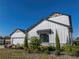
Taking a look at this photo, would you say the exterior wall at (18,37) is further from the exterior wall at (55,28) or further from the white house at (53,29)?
the exterior wall at (55,28)

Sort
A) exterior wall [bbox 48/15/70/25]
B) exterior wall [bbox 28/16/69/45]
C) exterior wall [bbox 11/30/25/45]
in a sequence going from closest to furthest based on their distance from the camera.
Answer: exterior wall [bbox 28/16/69/45], exterior wall [bbox 48/15/70/25], exterior wall [bbox 11/30/25/45]

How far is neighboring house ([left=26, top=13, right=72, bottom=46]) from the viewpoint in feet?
72.9

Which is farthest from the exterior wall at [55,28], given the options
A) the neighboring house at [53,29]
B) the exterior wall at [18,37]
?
the exterior wall at [18,37]

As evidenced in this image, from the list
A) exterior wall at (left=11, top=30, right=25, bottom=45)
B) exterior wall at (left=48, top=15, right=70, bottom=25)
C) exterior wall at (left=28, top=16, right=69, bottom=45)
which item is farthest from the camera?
exterior wall at (left=11, top=30, right=25, bottom=45)

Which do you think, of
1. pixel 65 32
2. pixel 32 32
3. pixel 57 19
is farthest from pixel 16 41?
pixel 65 32

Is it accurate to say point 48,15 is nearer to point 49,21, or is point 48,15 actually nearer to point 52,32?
point 49,21

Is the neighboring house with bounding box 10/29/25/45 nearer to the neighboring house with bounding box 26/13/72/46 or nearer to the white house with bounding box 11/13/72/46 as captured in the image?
the white house with bounding box 11/13/72/46

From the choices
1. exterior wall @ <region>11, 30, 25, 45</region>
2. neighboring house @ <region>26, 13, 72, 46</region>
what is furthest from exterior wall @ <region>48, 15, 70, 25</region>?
exterior wall @ <region>11, 30, 25, 45</region>

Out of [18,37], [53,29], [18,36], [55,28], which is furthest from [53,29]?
[18,36]

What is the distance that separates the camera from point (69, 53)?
1539 cm

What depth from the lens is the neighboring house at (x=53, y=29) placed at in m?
22.2

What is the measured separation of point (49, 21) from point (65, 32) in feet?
14.7

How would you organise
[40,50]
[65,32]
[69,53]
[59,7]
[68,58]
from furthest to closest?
1. [59,7]
2. [65,32]
3. [40,50]
4. [69,53]
5. [68,58]

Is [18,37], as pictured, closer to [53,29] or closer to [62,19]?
[53,29]
